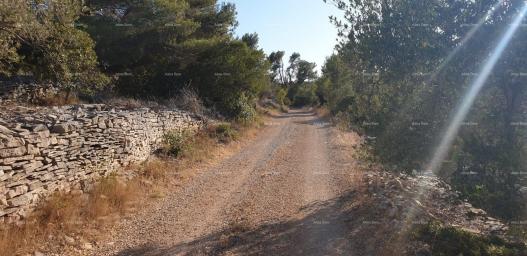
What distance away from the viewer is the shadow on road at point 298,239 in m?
6.20

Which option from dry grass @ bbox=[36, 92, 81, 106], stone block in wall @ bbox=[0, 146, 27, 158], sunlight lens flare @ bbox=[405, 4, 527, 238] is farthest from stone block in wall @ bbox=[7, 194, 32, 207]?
dry grass @ bbox=[36, 92, 81, 106]

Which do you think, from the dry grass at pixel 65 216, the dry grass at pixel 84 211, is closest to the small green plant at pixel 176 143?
the dry grass at pixel 84 211

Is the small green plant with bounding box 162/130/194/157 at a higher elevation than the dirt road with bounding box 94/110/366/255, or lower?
higher

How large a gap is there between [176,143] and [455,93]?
1008cm

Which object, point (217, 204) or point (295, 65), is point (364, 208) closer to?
point (217, 204)

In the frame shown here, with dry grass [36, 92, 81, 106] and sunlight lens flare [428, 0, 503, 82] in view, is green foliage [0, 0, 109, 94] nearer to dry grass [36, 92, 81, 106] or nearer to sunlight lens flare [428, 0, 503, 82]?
dry grass [36, 92, 81, 106]

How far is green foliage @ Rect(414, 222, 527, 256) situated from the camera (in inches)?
201

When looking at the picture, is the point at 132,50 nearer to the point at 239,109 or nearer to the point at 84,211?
the point at 239,109

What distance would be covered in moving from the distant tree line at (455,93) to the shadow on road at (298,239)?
139 cm

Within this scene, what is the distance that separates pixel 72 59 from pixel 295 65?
251 feet

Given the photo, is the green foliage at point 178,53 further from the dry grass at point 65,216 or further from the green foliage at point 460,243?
the green foliage at point 460,243

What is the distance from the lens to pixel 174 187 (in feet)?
33.9

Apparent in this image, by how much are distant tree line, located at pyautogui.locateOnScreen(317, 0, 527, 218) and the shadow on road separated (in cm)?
139

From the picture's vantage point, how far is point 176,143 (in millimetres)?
13750
